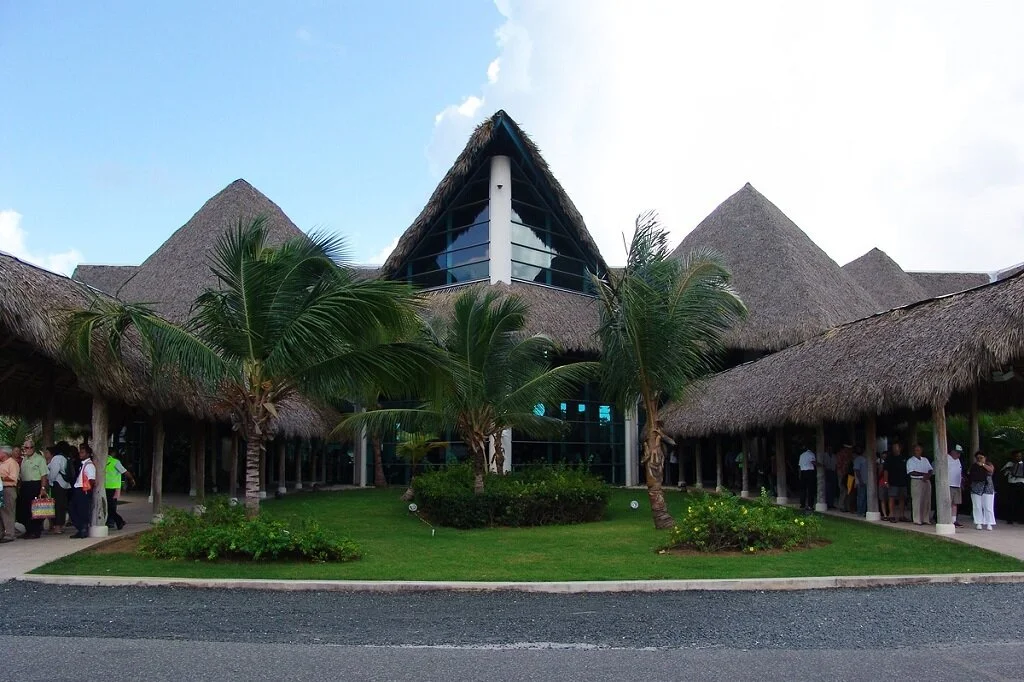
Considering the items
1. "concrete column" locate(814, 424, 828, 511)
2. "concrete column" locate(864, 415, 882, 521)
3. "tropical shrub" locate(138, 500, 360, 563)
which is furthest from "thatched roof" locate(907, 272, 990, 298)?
"tropical shrub" locate(138, 500, 360, 563)

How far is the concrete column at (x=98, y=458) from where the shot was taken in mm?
12039

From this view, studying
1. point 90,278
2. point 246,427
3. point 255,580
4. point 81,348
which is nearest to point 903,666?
point 255,580

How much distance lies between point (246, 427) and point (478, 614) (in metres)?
5.22

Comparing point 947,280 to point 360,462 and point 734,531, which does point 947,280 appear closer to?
point 360,462

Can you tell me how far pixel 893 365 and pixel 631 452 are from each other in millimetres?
12753

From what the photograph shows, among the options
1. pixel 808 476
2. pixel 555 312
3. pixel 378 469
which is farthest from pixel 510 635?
pixel 378 469

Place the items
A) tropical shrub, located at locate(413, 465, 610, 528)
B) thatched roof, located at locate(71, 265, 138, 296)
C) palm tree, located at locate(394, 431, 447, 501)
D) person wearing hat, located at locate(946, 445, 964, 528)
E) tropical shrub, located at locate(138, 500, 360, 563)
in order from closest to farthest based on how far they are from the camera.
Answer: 1. tropical shrub, located at locate(138, 500, 360, 563)
2. person wearing hat, located at locate(946, 445, 964, 528)
3. tropical shrub, located at locate(413, 465, 610, 528)
4. palm tree, located at locate(394, 431, 447, 501)
5. thatched roof, located at locate(71, 265, 138, 296)

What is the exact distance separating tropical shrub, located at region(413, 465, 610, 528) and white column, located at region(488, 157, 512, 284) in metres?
8.10

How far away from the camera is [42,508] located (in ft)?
38.5

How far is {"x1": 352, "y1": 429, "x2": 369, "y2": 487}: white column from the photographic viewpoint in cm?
2417

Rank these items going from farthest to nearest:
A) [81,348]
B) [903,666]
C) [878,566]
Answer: [81,348], [878,566], [903,666]

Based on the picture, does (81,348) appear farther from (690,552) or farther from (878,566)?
(878,566)

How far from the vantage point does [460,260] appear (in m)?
23.5

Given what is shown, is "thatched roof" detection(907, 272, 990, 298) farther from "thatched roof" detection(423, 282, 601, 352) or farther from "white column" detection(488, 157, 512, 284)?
"white column" detection(488, 157, 512, 284)
